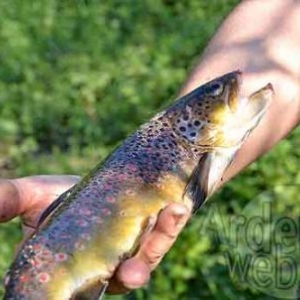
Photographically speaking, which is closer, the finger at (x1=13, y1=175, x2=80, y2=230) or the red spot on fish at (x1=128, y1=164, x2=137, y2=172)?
the red spot on fish at (x1=128, y1=164, x2=137, y2=172)

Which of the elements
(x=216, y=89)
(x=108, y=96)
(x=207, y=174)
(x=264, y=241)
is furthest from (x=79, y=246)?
(x=108, y=96)

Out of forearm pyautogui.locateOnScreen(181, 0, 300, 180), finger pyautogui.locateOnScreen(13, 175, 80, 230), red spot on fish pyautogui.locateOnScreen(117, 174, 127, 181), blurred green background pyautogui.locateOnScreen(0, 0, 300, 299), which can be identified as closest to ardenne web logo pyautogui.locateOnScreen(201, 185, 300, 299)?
blurred green background pyautogui.locateOnScreen(0, 0, 300, 299)

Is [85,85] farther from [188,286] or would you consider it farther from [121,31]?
[188,286]

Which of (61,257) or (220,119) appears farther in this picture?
(220,119)

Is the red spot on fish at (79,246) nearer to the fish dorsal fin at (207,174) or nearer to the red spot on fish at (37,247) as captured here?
the red spot on fish at (37,247)

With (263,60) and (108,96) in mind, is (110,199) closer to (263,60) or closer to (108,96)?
(263,60)

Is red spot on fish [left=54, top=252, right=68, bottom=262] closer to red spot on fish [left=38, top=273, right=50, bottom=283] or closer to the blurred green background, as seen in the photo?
red spot on fish [left=38, top=273, right=50, bottom=283]
